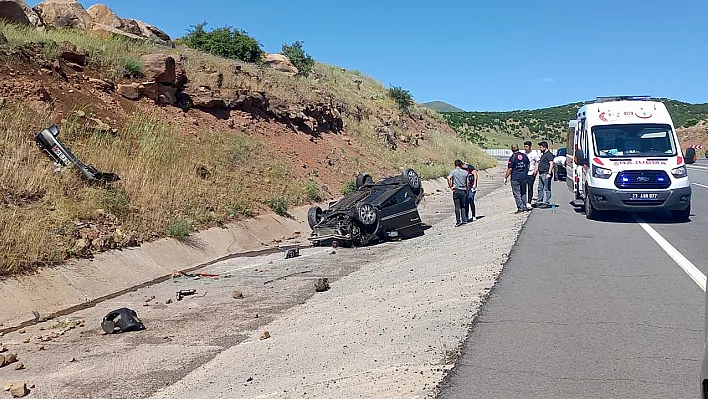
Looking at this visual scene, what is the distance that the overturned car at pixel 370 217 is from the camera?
55.2ft

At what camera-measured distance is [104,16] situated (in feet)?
122

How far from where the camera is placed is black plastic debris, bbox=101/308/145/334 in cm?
959

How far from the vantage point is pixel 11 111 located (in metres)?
17.5

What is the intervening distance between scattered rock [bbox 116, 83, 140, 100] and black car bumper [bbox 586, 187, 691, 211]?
16274mm

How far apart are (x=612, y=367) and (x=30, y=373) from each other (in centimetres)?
615

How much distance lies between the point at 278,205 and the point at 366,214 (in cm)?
474

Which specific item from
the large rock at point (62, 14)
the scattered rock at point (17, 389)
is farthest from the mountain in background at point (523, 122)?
the scattered rock at point (17, 389)

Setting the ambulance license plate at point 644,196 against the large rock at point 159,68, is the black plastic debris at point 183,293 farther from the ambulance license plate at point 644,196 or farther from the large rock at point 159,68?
the large rock at point 159,68

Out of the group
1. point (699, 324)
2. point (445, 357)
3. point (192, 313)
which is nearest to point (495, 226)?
point (192, 313)

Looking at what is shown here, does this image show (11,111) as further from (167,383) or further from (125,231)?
(167,383)

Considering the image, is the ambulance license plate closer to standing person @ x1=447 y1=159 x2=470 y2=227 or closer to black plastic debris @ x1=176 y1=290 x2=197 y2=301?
standing person @ x1=447 y1=159 x2=470 y2=227

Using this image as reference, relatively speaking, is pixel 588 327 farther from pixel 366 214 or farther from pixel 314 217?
pixel 314 217

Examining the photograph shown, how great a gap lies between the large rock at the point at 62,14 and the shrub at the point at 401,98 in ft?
97.2

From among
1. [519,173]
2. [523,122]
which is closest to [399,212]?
[519,173]
